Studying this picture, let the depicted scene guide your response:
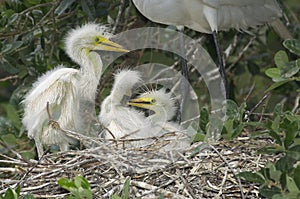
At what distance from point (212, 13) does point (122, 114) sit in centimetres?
82

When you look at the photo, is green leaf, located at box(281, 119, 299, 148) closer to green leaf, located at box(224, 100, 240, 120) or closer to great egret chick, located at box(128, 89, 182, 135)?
green leaf, located at box(224, 100, 240, 120)

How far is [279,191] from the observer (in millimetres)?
3293

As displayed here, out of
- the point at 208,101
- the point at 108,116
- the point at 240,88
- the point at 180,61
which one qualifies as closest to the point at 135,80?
the point at 108,116

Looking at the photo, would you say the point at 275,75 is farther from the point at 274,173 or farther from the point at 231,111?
the point at 274,173

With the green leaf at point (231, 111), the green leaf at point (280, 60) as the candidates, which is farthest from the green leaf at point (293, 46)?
the green leaf at point (231, 111)

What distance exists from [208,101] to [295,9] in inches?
48.5

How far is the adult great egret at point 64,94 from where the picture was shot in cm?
422

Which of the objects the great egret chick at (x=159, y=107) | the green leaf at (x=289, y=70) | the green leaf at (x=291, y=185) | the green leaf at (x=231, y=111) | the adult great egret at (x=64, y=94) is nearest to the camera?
the green leaf at (x=291, y=185)

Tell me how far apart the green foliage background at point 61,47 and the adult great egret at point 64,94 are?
271 millimetres

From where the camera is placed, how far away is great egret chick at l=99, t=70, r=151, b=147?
4.30m

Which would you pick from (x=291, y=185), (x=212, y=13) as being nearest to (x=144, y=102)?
(x=212, y=13)

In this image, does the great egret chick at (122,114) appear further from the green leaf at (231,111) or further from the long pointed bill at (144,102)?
the green leaf at (231,111)

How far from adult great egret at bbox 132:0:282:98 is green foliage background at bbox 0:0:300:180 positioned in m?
0.23

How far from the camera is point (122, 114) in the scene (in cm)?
440
